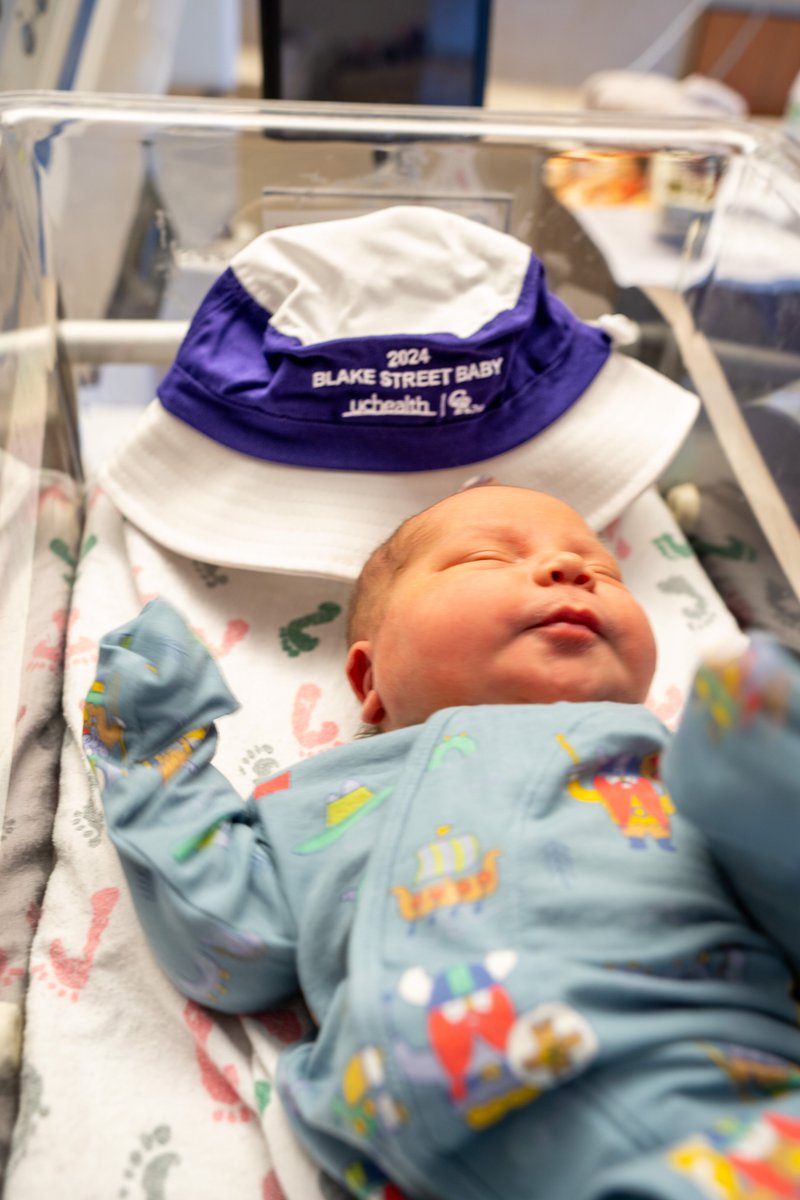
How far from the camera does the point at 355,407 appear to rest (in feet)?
3.45

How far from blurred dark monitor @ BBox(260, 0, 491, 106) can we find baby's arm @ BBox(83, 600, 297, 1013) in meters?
1.22

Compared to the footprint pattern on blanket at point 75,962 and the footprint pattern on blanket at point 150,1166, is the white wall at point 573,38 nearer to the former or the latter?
the footprint pattern on blanket at point 75,962

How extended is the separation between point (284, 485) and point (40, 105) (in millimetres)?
475

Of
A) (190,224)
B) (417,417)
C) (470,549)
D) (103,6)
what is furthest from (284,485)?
(103,6)

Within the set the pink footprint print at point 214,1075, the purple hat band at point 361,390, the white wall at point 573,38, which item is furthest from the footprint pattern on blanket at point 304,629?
the white wall at point 573,38

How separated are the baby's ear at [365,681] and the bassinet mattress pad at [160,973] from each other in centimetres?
8

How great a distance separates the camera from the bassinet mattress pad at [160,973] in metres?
0.65

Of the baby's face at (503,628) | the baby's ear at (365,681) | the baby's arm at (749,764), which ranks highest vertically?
the baby's arm at (749,764)

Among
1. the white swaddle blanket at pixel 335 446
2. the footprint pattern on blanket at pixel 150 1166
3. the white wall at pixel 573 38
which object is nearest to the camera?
the footprint pattern on blanket at pixel 150 1166

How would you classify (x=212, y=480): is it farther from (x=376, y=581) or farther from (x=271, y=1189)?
(x=271, y=1189)

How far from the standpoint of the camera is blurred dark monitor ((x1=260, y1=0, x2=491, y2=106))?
5.42ft

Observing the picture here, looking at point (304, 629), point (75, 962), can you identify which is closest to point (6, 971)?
point (75, 962)

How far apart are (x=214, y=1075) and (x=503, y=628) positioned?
0.35 m

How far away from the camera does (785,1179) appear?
482 mm
